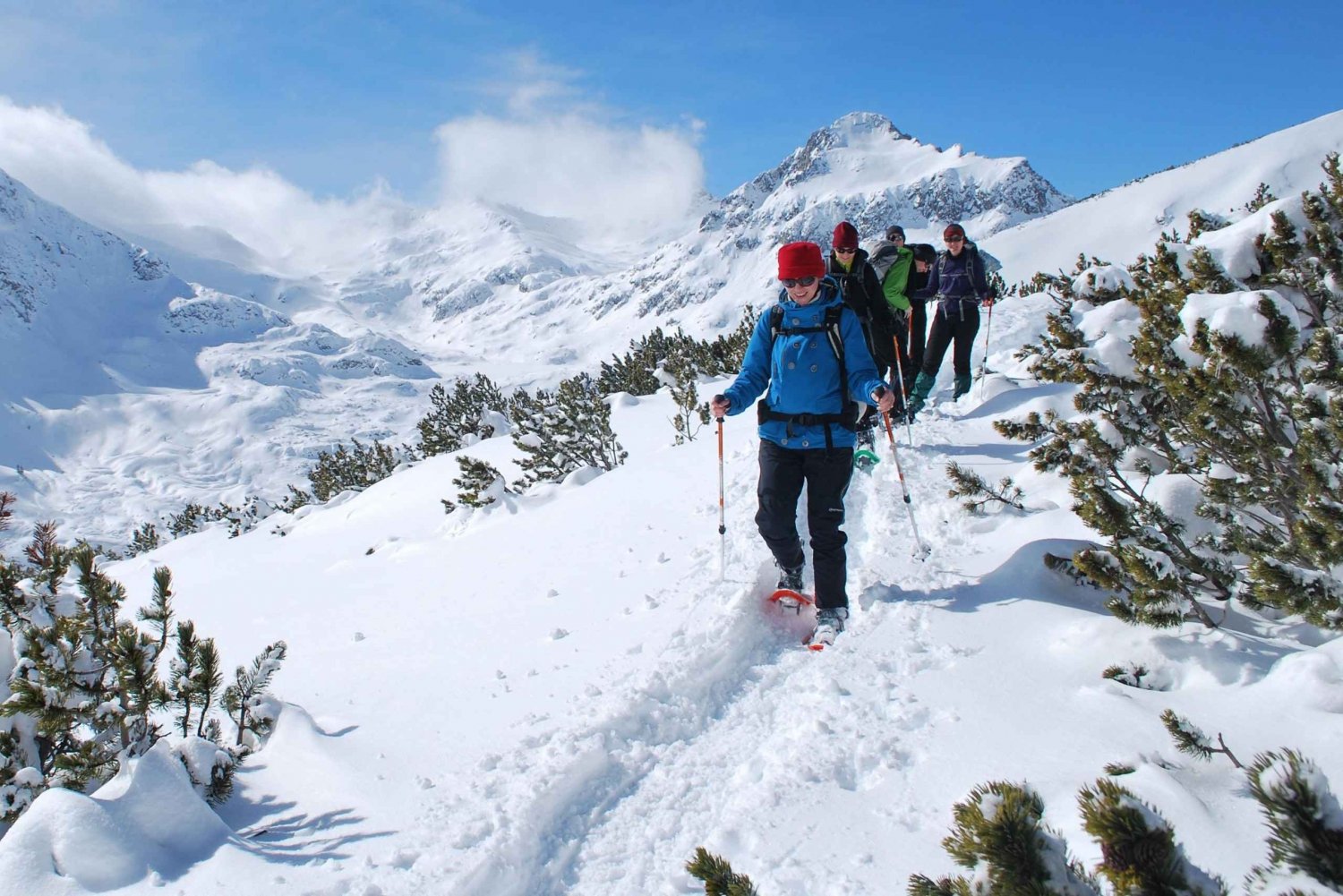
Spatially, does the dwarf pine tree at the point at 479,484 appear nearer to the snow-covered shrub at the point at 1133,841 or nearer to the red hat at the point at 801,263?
the red hat at the point at 801,263

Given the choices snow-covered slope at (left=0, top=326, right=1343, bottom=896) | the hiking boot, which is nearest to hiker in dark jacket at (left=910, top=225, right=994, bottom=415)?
snow-covered slope at (left=0, top=326, right=1343, bottom=896)

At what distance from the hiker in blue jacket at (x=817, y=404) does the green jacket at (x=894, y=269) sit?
3042 mm

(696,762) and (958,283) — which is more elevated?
(958,283)

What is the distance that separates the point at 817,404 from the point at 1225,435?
2200 millimetres

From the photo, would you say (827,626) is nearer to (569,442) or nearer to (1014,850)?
(1014,850)

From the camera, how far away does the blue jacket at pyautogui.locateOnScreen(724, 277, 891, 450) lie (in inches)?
189

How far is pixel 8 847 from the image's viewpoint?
8.91 ft

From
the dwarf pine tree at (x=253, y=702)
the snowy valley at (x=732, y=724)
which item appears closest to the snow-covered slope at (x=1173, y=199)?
the snowy valley at (x=732, y=724)

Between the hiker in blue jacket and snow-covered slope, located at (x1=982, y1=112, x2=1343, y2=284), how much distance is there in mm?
93735

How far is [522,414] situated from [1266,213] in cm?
1472

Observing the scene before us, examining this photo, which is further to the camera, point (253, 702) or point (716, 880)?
point (253, 702)

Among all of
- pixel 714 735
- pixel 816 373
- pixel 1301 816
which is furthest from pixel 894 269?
pixel 1301 816

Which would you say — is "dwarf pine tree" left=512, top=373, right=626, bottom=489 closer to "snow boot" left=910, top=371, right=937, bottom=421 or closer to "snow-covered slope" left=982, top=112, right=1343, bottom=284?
"snow boot" left=910, top=371, right=937, bottom=421

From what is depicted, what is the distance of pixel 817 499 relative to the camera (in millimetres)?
4895
